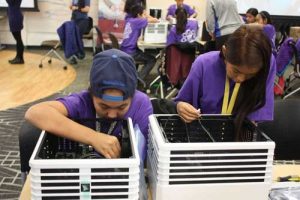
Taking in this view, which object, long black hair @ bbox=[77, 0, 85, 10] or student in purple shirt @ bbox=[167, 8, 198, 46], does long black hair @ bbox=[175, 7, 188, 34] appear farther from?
long black hair @ bbox=[77, 0, 85, 10]

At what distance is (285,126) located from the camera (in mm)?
1700

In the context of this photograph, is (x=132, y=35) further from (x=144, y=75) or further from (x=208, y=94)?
(x=208, y=94)

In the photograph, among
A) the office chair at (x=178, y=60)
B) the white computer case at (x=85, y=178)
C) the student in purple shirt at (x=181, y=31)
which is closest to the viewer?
the white computer case at (x=85, y=178)

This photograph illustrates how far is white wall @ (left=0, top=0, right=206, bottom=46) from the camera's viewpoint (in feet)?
23.5

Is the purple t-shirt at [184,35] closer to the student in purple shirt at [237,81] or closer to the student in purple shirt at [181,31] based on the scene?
the student in purple shirt at [181,31]

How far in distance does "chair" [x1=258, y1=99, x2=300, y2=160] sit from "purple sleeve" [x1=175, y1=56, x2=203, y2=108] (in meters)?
0.38

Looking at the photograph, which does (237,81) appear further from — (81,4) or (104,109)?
(81,4)

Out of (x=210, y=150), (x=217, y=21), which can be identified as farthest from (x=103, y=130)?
(x=217, y=21)

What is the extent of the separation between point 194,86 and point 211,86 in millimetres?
81

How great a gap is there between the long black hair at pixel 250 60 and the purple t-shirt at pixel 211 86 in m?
0.08

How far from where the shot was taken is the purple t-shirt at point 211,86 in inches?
54.2

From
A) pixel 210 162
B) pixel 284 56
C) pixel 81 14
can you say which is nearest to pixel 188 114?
pixel 210 162

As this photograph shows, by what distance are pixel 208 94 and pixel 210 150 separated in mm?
627

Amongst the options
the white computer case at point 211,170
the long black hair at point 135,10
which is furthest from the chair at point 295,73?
the white computer case at point 211,170
